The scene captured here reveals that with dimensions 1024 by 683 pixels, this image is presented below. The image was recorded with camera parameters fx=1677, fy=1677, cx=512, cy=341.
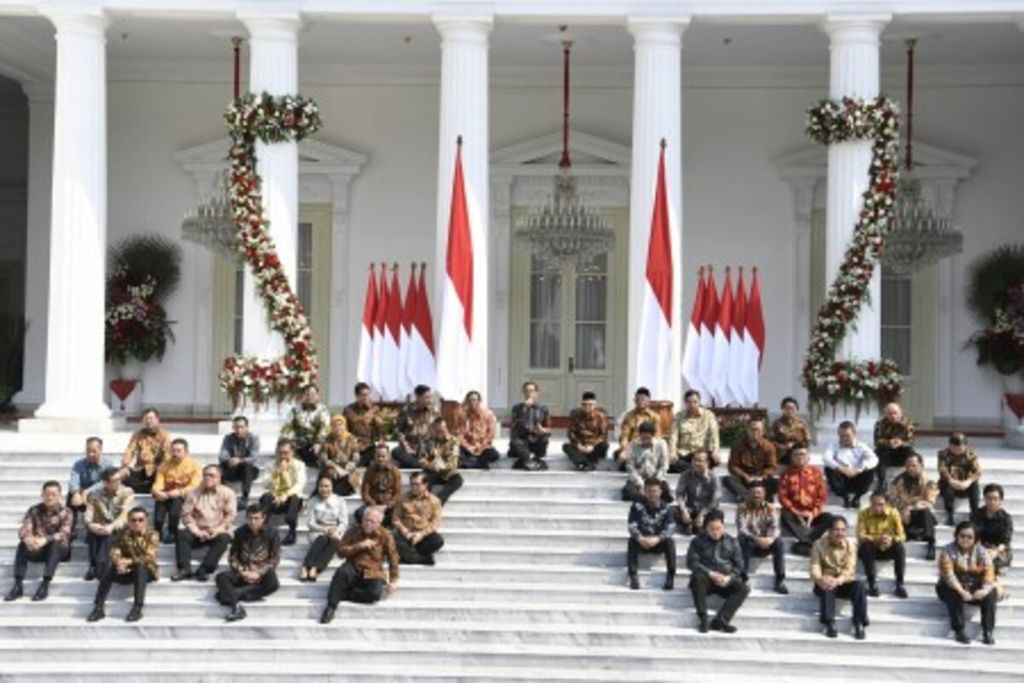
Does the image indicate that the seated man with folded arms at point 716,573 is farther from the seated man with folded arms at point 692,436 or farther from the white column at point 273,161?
the white column at point 273,161

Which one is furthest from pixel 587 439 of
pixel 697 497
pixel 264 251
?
pixel 264 251

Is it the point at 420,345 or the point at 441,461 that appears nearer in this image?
the point at 441,461

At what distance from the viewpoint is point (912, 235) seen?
21.9 m

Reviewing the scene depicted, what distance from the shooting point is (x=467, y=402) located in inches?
711

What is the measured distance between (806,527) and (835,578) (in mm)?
1383

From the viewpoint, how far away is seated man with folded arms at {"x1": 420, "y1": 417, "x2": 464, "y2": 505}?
1695 centimetres

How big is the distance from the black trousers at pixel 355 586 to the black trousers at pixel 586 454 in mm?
3398

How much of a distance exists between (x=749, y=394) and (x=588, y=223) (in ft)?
12.6

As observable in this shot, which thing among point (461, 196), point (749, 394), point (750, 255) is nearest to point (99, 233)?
point (461, 196)

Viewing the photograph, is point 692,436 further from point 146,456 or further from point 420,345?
point 146,456

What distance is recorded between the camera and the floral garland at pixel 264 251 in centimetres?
1973

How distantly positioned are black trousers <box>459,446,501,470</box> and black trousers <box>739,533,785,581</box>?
3.51m

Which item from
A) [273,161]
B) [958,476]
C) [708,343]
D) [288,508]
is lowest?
[288,508]

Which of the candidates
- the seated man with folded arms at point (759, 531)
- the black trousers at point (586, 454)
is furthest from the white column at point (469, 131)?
the seated man with folded arms at point (759, 531)
